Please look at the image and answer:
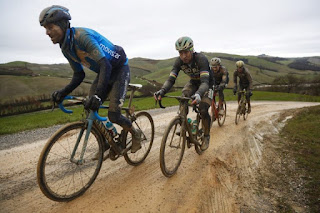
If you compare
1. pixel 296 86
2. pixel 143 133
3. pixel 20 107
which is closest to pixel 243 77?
pixel 143 133

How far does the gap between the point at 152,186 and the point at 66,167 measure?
2.19 m

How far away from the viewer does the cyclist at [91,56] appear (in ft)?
10.8

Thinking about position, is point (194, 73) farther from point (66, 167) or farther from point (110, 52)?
point (66, 167)

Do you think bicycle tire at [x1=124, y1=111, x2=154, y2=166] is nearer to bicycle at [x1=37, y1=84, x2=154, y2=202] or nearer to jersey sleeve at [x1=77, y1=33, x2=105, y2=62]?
bicycle at [x1=37, y1=84, x2=154, y2=202]

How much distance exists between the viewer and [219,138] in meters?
7.57

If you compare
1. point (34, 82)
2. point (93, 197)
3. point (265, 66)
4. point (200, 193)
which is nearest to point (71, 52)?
point (93, 197)

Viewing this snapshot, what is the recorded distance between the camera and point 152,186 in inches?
162

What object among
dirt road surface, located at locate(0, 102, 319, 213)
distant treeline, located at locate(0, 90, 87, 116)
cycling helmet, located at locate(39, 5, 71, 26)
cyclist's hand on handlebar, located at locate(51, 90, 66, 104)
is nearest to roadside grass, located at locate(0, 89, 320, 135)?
distant treeline, located at locate(0, 90, 87, 116)

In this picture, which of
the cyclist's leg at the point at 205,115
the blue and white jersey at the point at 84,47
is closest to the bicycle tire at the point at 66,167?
the blue and white jersey at the point at 84,47

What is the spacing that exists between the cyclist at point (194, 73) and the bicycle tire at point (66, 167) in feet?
6.13

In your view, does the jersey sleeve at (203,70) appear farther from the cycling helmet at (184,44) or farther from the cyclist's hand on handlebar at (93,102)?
the cyclist's hand on handlebar at (93,102)

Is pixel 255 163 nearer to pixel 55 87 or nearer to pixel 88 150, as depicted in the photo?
pixel 88 150

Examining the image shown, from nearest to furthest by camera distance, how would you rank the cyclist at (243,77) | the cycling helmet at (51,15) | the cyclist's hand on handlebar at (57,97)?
the cycling helmet at (51,15) → the cyclist's hand on handlebar at (57,97) → the cyclist at (243,77)

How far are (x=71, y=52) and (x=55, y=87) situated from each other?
176ft
